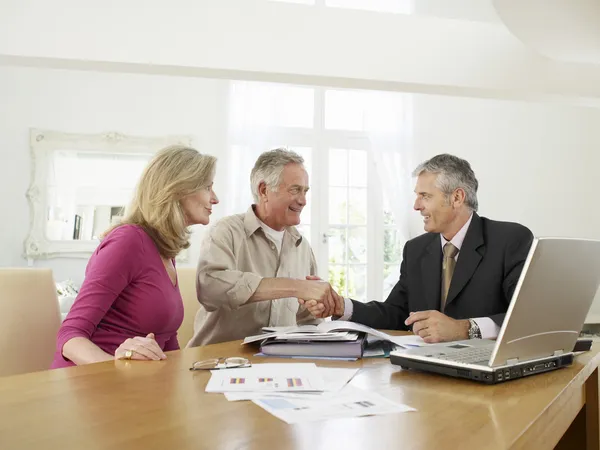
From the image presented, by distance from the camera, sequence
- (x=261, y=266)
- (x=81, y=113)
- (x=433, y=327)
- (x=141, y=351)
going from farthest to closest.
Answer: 1. (x=81, y=113)
2. (x=261, y=266)
3. (x=433, y=327)
4. (x=141, y=351)

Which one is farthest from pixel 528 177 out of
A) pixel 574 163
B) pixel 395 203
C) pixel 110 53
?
pixel 110 53

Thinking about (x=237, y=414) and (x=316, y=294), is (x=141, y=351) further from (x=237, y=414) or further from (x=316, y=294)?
(x=316, y=294)

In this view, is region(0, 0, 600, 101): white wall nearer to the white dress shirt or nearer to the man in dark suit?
the man in dark suit

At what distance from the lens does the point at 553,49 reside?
4184 millimetres

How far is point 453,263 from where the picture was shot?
7.52ft

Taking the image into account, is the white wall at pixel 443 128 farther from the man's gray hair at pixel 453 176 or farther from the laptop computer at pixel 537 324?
the laptop computer at pixel 537 324

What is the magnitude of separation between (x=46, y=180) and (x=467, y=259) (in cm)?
416

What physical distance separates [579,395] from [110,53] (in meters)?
3.16

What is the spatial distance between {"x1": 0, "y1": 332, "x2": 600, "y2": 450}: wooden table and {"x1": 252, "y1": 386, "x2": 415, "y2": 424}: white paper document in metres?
0.02

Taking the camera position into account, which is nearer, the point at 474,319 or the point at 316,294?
the point at 474,319

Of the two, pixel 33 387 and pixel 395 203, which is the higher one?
pixel 395 203

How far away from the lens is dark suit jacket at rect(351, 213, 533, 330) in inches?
83.9

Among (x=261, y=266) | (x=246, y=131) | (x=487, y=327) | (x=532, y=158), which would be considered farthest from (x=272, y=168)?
(x=532, y=158)

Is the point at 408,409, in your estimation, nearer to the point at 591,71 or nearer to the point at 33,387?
the point at 33,387
